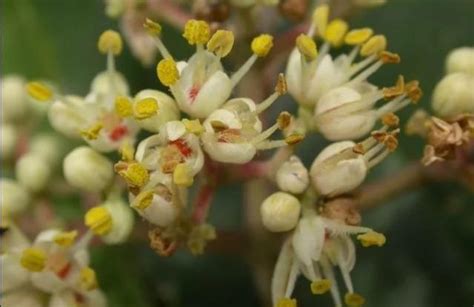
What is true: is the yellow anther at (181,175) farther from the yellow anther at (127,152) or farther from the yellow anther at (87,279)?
the yellow anther at (87,279)

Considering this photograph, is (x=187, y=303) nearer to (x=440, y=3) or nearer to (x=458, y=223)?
(x=458, y=223)

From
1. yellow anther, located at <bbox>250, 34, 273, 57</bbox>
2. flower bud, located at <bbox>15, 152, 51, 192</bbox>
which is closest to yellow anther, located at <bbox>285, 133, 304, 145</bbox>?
yellow anther, located at <bbox>250, 34, 273, 57</bbox>

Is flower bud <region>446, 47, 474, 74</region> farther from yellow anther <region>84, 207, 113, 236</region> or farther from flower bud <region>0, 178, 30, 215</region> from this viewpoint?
flower bud <region>0, 178, 30, 215</region>

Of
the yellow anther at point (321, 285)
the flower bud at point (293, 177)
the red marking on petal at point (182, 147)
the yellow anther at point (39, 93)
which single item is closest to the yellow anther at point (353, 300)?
the yellow anther at point (321, 285)

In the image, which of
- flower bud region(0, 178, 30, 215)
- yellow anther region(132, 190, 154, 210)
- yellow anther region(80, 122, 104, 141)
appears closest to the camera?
yellow anther region(132, 190, 154, 210)

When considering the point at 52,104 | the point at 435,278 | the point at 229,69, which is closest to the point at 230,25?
the point at 229,69

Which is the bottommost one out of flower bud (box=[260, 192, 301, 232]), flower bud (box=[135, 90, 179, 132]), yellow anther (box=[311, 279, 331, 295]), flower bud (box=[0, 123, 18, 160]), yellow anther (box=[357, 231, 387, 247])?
yellow anther (box=[311, 279, 331, 295])
